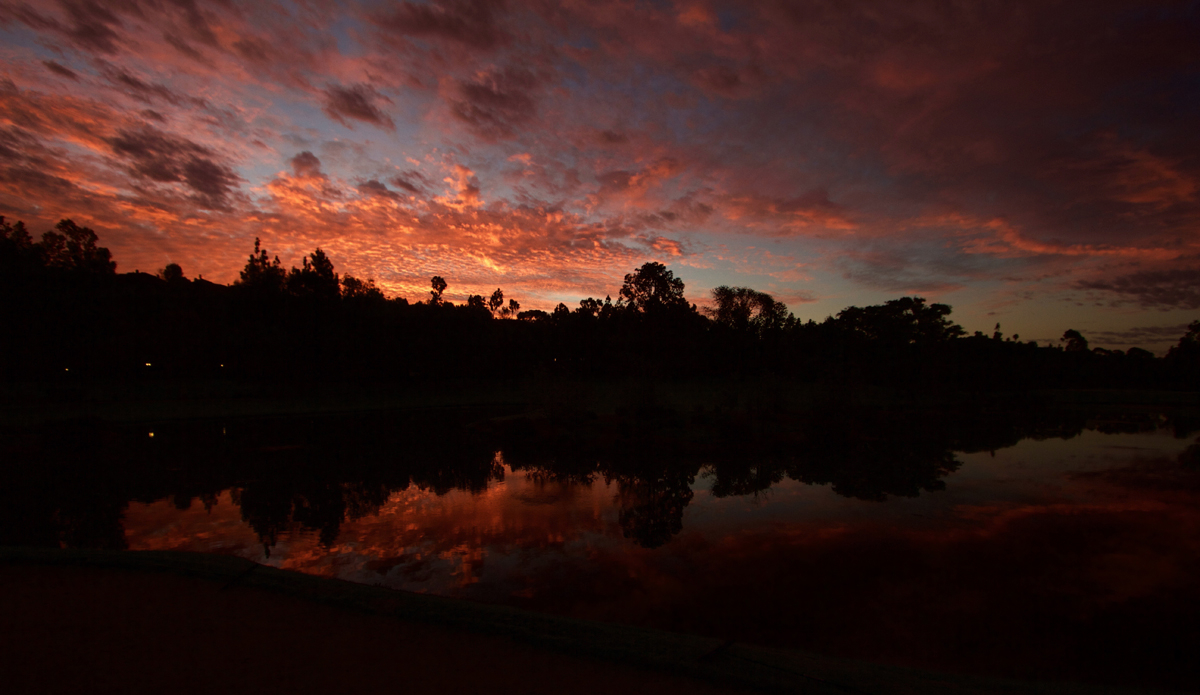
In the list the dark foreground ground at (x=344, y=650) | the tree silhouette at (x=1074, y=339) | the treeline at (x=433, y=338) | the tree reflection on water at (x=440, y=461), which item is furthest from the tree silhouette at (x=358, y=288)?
the tree silhouette at (x=1074, y=339)

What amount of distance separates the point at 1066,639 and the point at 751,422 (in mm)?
18169

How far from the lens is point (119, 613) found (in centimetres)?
491

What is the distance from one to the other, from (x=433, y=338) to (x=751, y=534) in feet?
154

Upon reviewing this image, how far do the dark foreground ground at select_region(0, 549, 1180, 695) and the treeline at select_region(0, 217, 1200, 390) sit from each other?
1909 cm

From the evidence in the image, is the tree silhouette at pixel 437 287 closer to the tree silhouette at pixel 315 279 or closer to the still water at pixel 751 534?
the tree silhouette at pixel 315 279

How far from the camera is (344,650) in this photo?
4.26 metres

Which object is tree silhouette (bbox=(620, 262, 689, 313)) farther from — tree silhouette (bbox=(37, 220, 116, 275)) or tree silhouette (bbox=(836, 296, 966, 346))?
tree silhouette (bbox=(37, 220, 116, 275))

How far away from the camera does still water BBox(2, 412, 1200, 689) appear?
18.2 feet

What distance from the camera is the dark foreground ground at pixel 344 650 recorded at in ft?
12.3

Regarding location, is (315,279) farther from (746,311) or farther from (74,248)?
(746,311)

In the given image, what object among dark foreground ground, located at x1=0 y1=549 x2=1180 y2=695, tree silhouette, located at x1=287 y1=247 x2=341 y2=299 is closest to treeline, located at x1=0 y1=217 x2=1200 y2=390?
tree silhouette, located at x1=287 y1=247 x2=341 y2=299

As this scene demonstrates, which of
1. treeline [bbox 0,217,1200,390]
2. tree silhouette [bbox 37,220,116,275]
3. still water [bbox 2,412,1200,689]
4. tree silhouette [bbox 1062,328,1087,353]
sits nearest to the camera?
still water [bbox 2,412,1200,689]

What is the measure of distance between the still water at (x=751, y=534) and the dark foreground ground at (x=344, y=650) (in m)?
1.30

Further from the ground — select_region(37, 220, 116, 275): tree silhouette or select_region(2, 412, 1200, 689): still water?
select_region(37, 220, 116, 275): tree silhouette
